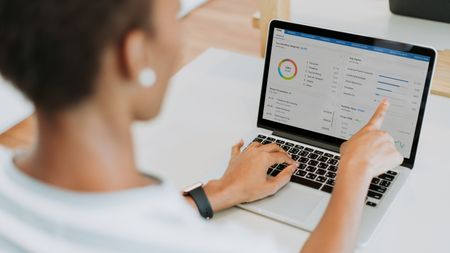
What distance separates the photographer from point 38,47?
0.55m

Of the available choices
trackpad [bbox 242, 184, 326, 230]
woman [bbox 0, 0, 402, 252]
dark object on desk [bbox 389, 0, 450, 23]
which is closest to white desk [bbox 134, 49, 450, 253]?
trackpad [bbox 242, 184, 326, 230]

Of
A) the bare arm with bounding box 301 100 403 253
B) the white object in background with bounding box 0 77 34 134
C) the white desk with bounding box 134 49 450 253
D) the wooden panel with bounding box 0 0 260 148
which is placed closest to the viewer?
the bare arm with bounding box 301 100 403 253

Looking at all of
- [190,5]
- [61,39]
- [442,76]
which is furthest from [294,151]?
[190,5]

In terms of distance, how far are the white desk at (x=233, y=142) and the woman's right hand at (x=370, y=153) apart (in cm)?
12

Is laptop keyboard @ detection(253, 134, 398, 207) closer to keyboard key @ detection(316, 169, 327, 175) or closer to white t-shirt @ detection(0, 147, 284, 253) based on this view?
keyboard key @ detection(316, 169, 327, 175)

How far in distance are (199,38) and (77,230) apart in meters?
2.76

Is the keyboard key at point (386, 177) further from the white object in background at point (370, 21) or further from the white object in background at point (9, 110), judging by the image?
the white object in background at point (9, 110)

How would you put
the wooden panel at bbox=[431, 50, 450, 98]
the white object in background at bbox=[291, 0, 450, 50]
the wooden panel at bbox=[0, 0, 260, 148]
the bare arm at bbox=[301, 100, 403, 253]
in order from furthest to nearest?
1. the wooden panel at bbox=[0, 0, 260, 148]
2. the white object in background at bbox=[291, 0, 450, 50]
3. the wooden panel at bbox=[431, 50, 450, 98]
4. the bare arm at bbox=[301, 100, 403, 253]

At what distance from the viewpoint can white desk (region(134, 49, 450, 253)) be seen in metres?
1.07

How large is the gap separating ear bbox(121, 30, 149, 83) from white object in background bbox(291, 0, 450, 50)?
1150 millimetres

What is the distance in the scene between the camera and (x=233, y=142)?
4.35 ft

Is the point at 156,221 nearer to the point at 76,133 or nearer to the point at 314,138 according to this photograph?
the point at 76,133

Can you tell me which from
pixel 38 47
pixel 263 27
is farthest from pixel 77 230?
pixel 263 27

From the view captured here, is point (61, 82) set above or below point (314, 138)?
above
